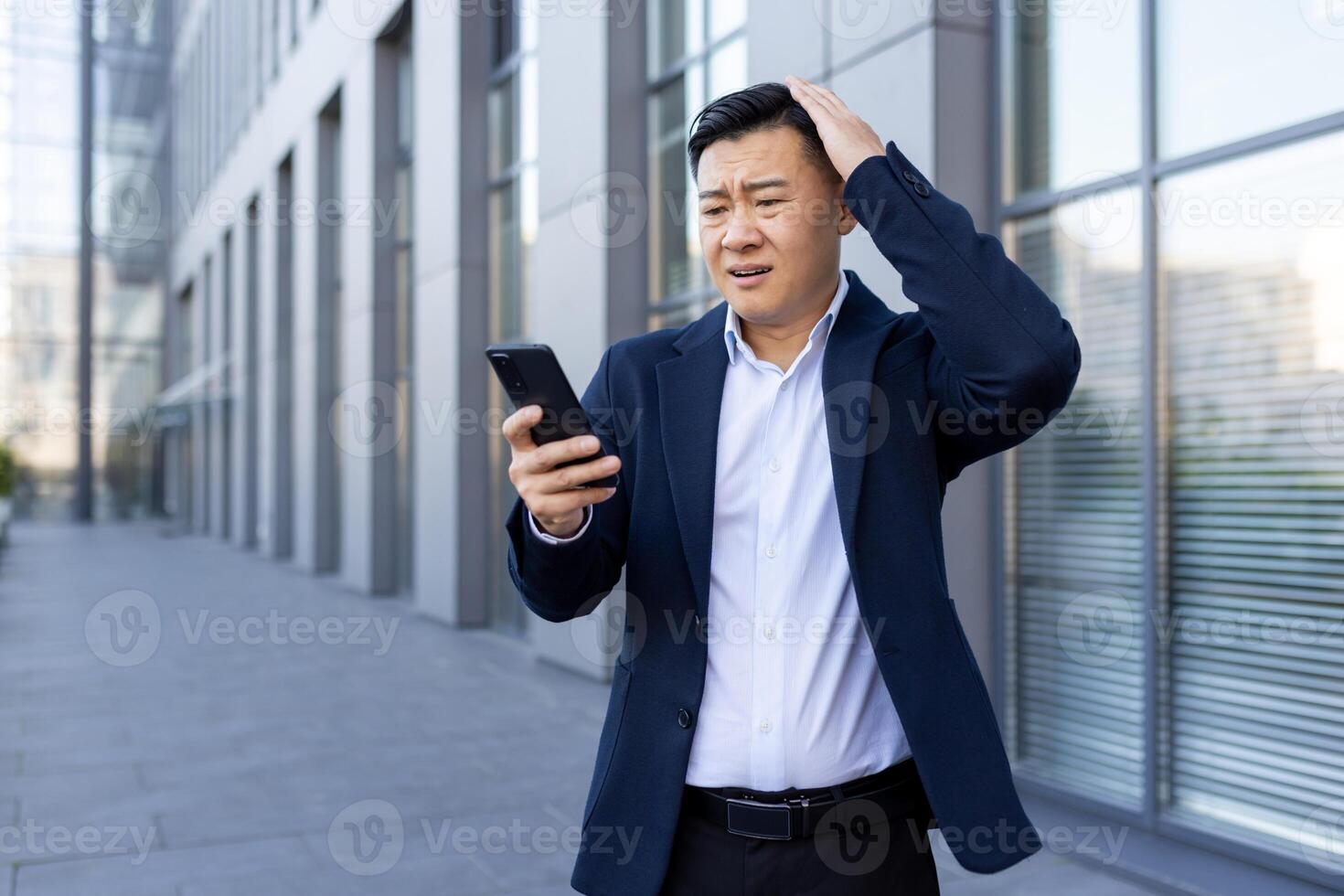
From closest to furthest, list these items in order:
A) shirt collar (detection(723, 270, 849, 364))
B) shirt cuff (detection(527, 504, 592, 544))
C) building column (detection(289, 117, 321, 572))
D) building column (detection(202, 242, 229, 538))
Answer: shirt cuff (detection(527, 504, 592, 544))
shirt collar (detection(723, 270, 849, 364))
building column (detection(289, 117, 321, 572))
building column (detection(202, 242, 229, 538))

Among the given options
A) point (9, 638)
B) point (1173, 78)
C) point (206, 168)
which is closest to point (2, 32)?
point (206, 168)

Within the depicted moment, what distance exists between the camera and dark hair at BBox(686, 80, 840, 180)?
1772 mm

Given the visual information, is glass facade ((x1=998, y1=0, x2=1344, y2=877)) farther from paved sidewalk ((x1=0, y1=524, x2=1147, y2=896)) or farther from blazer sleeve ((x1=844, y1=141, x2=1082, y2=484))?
blazer sleeve ((x1=844, y1=141, x2=1082, y2=484))

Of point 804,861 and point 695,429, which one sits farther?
point 695,429

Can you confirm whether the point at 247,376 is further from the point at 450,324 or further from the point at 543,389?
the point at 543,389

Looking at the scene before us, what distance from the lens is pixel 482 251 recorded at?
11.5m

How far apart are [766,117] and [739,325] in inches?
13.5

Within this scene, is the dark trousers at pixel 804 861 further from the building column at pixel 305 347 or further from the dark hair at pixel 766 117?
the building column at pixel 305 347

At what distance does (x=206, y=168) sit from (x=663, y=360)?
30.3m

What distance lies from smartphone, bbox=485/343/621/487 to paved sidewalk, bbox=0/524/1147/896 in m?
3.32

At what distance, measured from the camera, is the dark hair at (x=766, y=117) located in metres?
1.77

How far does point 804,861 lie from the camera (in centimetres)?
168

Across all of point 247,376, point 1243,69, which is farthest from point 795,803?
point 247,376

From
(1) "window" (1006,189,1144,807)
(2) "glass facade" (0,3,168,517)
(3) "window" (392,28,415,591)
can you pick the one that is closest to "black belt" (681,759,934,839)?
(1) "window" (1006,189,1144,807)
